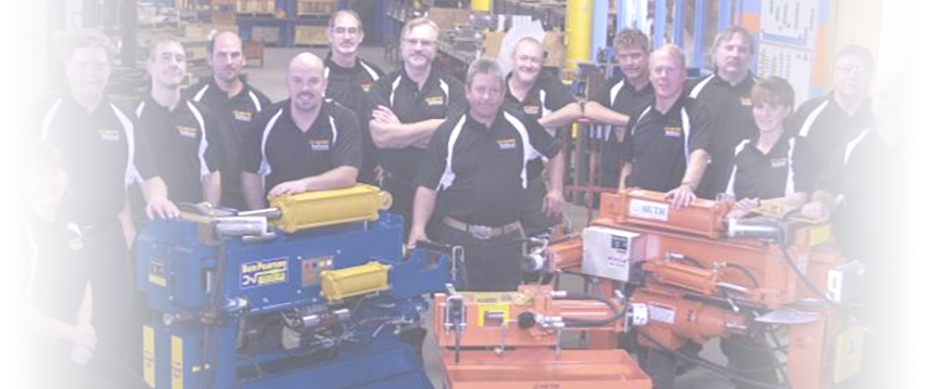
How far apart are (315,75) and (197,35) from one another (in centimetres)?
1117

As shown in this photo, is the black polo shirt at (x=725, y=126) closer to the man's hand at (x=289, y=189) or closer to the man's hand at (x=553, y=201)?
the man's hand at (x=553, y=201)

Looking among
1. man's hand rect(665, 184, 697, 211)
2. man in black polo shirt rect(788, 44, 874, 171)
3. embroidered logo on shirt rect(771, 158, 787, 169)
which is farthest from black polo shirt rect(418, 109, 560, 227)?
man in black polo shirt rect(788, 44, 874, 171)

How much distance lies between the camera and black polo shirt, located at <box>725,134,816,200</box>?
466 cm

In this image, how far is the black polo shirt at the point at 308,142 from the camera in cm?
493

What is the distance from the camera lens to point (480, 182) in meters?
4.93

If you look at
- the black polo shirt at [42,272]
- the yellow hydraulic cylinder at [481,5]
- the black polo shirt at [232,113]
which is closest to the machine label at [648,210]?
the black polo shirt at [232,113]

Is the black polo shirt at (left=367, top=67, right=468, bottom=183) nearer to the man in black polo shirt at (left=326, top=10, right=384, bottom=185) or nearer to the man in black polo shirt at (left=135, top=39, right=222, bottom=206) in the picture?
the man in black polo shirt at (left=326, top=10, right=384, bottom=185)

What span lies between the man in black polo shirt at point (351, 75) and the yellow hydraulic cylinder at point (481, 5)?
27.2 ft

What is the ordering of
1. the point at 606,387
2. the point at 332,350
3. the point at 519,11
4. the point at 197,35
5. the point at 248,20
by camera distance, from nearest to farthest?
the point at 606,387, the point at 332,350, the point at 519,11, the point at 197,35, the point at 248,20

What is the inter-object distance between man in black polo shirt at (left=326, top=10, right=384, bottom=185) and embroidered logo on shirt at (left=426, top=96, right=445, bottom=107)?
265mm

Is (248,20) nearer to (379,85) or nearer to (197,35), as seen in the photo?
(197,35)

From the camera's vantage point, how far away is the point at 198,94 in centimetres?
526

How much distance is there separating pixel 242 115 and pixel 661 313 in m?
1.89

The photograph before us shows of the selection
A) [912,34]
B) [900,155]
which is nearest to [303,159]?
[900,155]
